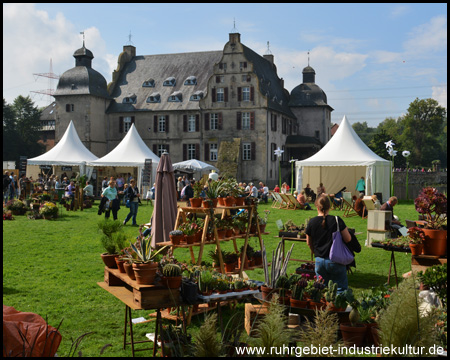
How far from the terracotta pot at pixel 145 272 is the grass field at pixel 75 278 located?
882 mm

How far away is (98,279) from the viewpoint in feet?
32.1

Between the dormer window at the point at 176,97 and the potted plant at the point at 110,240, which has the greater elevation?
the dormer window at the point at 176,97

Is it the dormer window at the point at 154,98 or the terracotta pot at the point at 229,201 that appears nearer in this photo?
the terracotta pot at the point at 229,201

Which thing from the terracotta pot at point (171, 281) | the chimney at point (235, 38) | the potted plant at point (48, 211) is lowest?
the potted plant at point (48, 211)

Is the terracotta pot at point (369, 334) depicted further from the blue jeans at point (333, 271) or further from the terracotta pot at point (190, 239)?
the terracotta pot at point (190, 239)

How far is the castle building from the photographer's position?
43.4 metres

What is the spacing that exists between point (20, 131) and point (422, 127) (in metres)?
47.3

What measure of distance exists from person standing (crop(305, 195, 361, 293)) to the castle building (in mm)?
35419

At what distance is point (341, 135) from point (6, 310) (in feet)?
84.8

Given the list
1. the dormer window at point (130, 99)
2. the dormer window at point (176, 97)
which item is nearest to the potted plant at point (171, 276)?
the dormer window at point (176, 97)

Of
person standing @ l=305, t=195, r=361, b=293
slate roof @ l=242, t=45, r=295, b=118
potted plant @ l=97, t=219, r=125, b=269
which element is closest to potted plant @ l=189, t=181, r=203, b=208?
→ potted plant @ l=97, t=219, r=125, b=269

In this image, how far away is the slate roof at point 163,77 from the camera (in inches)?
1839

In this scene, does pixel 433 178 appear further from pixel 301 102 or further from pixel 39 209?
pixel 39 209

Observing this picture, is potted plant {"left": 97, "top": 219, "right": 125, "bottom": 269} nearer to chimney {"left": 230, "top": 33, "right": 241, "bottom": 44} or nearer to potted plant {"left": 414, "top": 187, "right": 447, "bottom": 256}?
potted plant {"left": 414, "top": 187, "right": 447, "bottom": 256}
